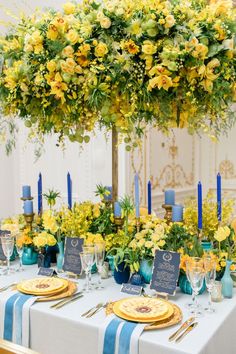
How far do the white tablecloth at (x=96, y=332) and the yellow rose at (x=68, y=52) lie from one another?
0.93m

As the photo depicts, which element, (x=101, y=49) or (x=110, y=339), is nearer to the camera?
(x=110, y=339)

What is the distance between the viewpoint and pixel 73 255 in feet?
6.01

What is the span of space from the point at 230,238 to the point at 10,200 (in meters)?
2.92

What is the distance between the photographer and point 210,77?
1.57 metres

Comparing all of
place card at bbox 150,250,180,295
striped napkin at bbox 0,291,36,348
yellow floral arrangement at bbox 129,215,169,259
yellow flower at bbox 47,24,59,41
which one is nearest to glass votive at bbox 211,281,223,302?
place card at bbox 150,250,180,295

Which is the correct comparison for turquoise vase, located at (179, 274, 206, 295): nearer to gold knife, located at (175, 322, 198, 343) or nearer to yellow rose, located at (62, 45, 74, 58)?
gold knife, located at (175, 322, 198, 343)

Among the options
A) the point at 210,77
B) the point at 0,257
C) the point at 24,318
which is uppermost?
the point at 210,77

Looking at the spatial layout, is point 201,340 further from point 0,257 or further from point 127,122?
point 0,257

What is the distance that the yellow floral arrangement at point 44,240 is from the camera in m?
1.91

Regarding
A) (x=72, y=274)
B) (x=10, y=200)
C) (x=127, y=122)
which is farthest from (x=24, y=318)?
(x=10, y=200)

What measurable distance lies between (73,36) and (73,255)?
35.4 inches

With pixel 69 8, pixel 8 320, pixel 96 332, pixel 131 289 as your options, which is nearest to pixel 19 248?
pixel 8 320

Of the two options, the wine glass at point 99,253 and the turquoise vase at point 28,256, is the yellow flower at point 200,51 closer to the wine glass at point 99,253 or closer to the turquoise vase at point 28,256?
the wine glass at point 99,253

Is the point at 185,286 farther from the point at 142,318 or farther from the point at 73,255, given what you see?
the point at 73,255
